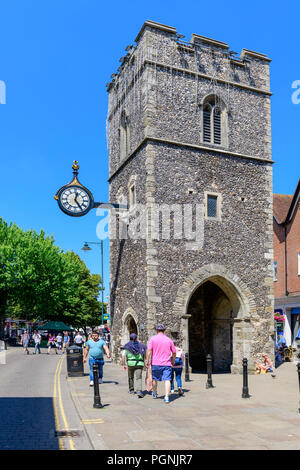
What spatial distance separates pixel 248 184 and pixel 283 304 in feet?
37.5

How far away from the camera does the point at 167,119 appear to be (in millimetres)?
19109

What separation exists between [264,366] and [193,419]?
1113 centimetres

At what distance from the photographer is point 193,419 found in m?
8.59

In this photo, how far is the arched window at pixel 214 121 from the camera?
20.2m

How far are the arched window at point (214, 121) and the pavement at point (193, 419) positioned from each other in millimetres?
11073

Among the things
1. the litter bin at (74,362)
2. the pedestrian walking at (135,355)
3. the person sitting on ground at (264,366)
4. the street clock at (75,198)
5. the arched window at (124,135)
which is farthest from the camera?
the arched window at (124,135)

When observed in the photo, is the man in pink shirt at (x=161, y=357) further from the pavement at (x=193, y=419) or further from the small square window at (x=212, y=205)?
the small square window at (x=212, y=205)

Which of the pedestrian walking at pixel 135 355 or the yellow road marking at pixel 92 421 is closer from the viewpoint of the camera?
the yellow road marking at pixel 92 421

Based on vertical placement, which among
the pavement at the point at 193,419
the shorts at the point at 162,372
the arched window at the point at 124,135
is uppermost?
the arched window at the point at 124,135

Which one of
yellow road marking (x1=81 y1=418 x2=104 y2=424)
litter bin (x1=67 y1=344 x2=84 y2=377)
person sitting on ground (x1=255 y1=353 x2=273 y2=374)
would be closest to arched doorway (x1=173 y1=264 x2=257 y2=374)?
Answer: person sitting on ground (x1=255 y1=353 x2=273 y2=374)

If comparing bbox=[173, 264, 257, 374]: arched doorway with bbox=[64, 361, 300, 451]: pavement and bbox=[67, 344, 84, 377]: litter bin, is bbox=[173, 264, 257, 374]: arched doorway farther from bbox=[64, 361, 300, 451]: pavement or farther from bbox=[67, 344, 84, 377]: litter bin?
bbox=[64, 361, 300, 451]: pavement

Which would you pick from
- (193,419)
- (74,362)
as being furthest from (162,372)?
(74,362)

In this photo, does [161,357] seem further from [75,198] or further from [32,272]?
[32,272]

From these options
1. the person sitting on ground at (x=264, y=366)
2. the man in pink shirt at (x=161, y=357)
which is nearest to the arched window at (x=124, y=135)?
the person sitting on ground at (x=264, y=366)
